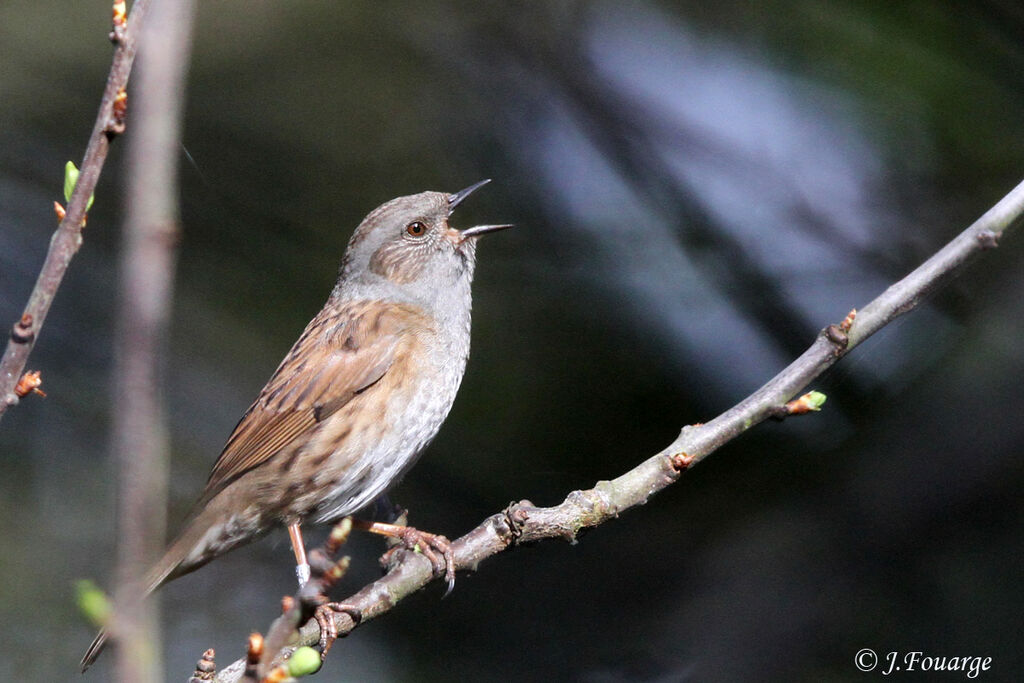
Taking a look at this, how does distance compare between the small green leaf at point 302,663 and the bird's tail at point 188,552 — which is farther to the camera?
the bird's tail at point 188,552

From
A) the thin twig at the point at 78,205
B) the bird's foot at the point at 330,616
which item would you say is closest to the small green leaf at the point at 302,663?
the thin twig at the point at 78,205

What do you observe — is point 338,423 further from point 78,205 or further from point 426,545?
point 78,205

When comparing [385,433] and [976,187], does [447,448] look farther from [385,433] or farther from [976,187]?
[976,187]

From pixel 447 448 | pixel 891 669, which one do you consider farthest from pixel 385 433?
pixel 891 669

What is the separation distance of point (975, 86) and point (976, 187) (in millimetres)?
450

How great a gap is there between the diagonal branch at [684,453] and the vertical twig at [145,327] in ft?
4.71

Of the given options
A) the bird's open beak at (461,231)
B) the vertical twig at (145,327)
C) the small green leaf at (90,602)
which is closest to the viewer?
the vertical twig at (145,327)

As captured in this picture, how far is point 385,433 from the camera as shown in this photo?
366 centimetres

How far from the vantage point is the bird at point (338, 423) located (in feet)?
11.9

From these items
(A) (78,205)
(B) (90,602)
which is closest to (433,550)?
(B) (90,602)

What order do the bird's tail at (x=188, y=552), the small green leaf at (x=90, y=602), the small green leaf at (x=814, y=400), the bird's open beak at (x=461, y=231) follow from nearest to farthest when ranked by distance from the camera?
the small green leaf at (x=90, y=602) → the small green leaf at (x=814, y=400) → the bird's tail at (x=188, y=552) → the bird's open beak at (x=461, y=231)

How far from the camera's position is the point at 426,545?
3219mm

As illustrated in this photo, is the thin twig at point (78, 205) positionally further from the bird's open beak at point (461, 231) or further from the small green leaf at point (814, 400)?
the bird's open beak at point (461, 231)

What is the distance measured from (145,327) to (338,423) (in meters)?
2.85
